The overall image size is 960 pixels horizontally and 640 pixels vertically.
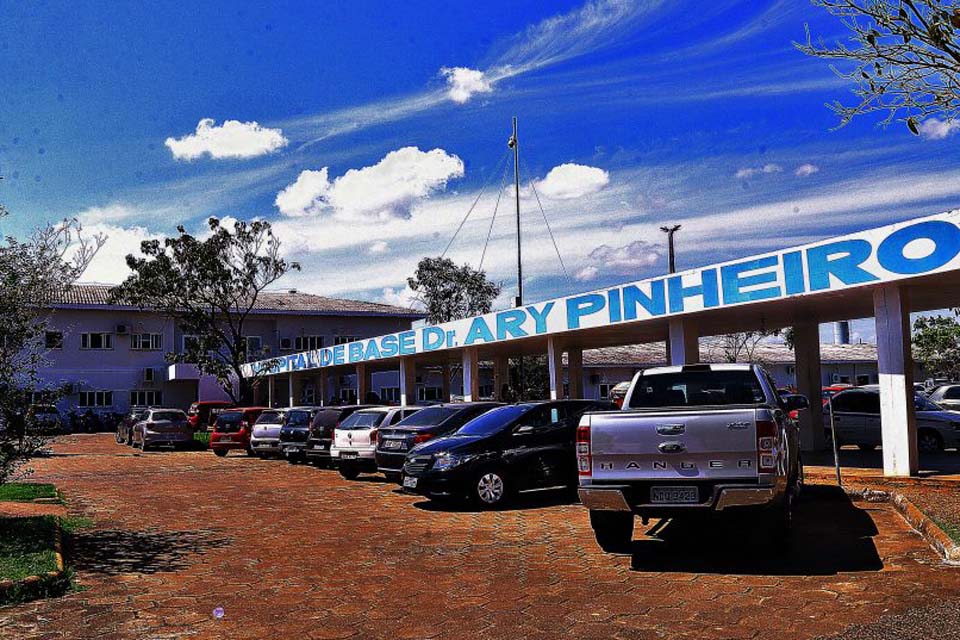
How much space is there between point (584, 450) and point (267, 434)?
17.2 metres

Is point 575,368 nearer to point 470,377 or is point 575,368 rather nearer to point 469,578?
point 470,377

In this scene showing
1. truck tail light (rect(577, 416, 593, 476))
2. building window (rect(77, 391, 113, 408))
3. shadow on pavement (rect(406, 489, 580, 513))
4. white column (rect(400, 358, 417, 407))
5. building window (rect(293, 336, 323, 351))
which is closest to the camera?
truck tail light (rect(577, 416, 593, 476))

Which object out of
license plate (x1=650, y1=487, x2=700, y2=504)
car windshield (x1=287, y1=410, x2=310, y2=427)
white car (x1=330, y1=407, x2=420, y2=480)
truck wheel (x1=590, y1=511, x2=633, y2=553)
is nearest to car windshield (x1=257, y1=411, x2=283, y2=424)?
car windshield (x1=287, y1=410, x2=310, y2=427)

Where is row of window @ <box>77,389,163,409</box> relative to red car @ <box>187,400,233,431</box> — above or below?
above

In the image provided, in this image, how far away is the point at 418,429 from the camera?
49.9ft

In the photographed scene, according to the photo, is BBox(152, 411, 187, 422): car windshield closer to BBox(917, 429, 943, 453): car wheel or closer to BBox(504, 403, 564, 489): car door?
BBox(504, 403, 564, 489): car door

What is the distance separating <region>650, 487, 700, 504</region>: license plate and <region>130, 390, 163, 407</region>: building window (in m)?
47.6

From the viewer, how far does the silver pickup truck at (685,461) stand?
7.70 m

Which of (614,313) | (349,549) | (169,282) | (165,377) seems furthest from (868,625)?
(165,377)

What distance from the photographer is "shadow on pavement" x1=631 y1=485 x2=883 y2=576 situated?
7953 millimetres

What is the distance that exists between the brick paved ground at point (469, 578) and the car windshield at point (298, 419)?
351 inches

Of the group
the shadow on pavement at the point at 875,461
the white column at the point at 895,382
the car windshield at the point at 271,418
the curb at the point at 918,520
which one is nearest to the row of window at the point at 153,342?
the car windshield at the point at 271,418

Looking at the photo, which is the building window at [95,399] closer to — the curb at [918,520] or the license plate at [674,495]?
the curb at [918,520]

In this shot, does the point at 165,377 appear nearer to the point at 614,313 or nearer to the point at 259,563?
the point at 614,313
